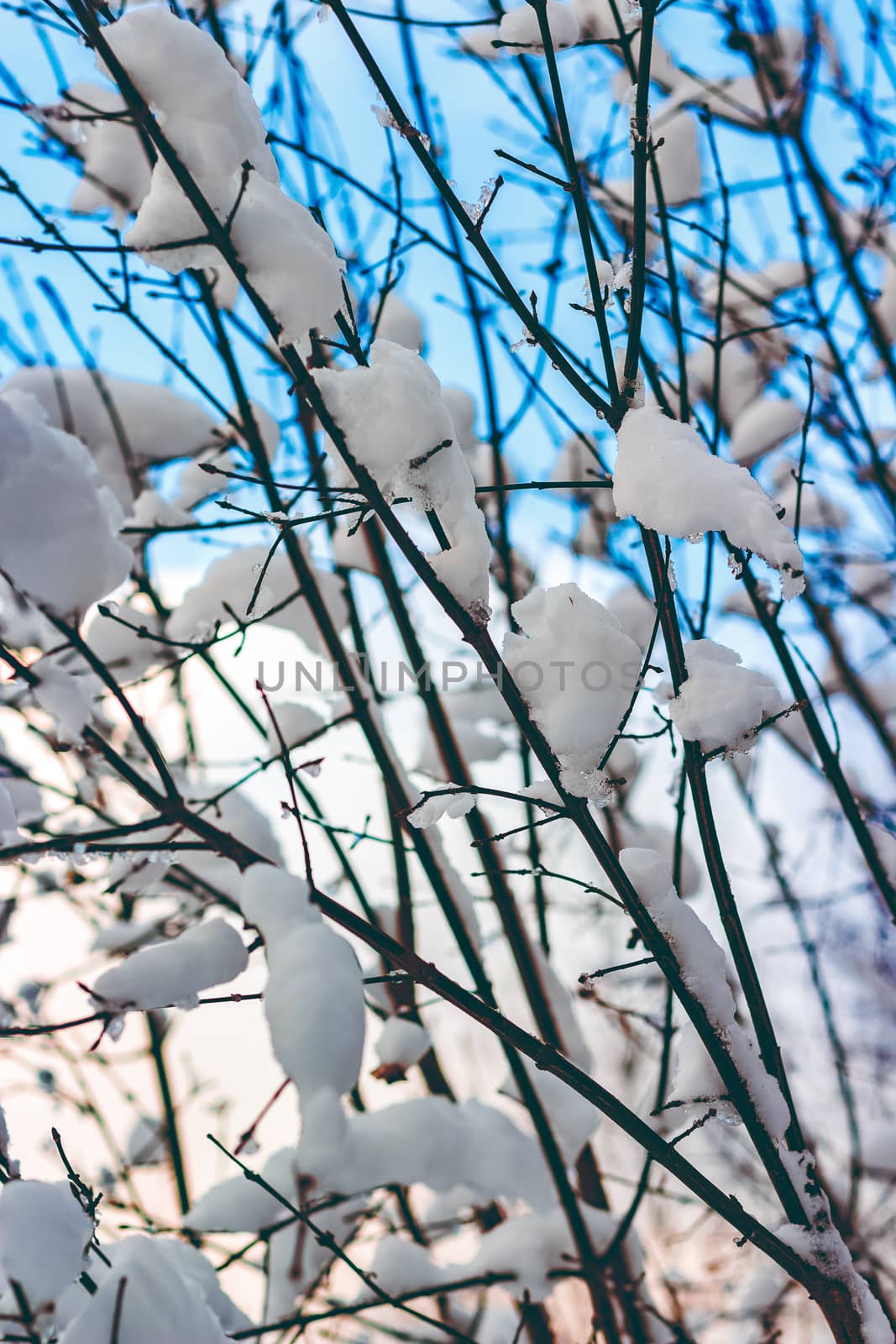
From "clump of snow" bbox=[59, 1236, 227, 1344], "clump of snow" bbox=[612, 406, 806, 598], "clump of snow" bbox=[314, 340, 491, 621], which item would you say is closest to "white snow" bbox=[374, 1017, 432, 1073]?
"clump of snow" bbox=[59, 1236, 227, 1344]

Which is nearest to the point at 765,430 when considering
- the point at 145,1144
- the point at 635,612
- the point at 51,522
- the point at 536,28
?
the point at 635,612

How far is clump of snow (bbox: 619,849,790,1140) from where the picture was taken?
0.97 m

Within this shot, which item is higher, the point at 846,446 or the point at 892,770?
the point at 846,446

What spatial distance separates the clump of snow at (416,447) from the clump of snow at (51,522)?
27 cm

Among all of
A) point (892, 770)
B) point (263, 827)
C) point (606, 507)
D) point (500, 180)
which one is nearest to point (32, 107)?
point (500, 180)

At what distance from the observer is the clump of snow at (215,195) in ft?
2.71

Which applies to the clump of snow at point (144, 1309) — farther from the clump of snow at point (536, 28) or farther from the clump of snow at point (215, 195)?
the clump of snow at point (536, 28)

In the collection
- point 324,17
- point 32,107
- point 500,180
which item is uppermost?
point 32,107

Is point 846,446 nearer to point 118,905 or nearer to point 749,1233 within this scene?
point 749,1233

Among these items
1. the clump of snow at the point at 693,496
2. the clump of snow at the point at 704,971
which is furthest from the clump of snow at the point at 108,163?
the clump of snow at the point at 704,971

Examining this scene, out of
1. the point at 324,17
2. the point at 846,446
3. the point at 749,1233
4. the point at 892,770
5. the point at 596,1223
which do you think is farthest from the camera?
the point at 892,770

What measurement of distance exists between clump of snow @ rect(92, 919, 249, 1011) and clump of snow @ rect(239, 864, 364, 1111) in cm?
10

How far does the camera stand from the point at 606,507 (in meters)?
2.75

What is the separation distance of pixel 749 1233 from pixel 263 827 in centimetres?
109
